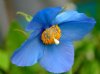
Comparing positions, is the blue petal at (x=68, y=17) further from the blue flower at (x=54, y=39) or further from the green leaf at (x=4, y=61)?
the green leaf at (x=4, y=61)

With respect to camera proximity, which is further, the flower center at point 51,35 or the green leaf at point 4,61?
the green leaf at point 4,61

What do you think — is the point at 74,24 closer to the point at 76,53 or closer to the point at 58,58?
the point at 58,58

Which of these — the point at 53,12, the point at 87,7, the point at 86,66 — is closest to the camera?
the point at 53,12

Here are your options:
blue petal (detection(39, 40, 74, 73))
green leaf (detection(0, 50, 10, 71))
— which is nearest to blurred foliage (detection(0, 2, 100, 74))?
green leaf (detection(0, 50, 10, 71))

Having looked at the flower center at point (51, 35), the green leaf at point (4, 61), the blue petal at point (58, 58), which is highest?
the flower center at point (51, 35)

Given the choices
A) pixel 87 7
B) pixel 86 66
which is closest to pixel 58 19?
pixel 86 66

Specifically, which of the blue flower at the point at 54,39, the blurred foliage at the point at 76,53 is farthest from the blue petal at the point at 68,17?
the blurred foliage at the point at 76,53

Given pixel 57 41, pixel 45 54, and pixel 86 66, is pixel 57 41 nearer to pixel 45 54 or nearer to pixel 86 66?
pixel 45 54

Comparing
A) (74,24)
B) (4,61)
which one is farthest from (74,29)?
(4,61)
